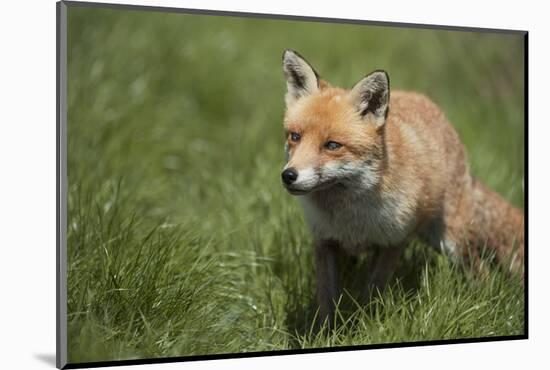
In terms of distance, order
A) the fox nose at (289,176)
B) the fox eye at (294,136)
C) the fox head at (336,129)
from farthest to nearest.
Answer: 1. the fox eye at (294,136)
2. the fox head at (336,129)
3. the fox nose at (289,176)

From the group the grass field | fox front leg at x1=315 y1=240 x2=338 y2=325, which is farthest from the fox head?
the grass field

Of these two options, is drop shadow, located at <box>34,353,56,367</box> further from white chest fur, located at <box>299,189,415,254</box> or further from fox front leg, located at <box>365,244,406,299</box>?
fox front leg, located at <box>365,244,406,299</box>

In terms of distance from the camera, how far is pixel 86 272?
15.8ft

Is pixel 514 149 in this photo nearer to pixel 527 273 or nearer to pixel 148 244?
pixel 527 273

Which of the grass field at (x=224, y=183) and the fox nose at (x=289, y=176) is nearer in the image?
the fox nose at (x=289, y=176)

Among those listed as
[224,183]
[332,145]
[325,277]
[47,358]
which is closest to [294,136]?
[332,145]

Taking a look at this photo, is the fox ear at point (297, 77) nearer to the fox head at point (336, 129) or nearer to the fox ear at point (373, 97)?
the fox head at point (336, 129)

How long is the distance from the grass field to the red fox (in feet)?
0.95

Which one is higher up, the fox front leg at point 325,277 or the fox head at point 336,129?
the fox head at point 336,129

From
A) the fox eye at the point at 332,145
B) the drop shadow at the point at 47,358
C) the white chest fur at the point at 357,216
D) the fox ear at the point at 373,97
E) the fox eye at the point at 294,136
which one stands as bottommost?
the drop shadow at the point at 47,358

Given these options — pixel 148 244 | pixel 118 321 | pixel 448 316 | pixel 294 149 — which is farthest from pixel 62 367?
pixel 448 316

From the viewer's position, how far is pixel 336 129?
4.60m

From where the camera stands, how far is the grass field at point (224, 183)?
4824mm

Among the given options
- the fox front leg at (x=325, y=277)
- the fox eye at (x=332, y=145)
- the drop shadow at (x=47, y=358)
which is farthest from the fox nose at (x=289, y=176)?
the drop shadow at (x=47, y=358)
